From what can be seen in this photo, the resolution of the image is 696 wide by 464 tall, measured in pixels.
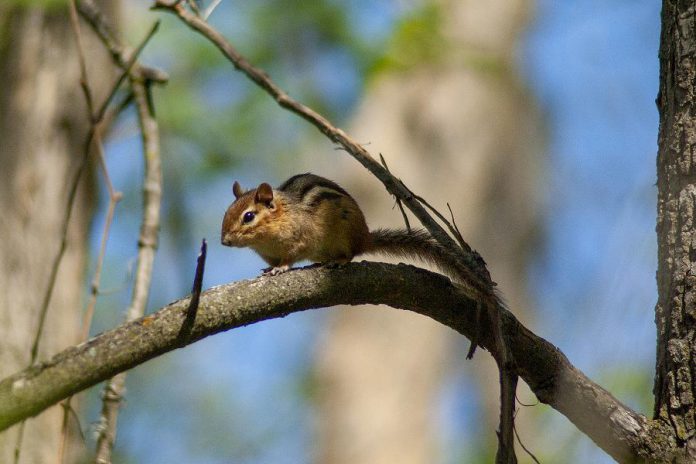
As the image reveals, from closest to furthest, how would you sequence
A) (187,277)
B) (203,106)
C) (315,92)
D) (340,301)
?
(340,301)
(187,277)
(315,92)
(203,106)

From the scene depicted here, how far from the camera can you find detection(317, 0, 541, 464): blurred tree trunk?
321 inches

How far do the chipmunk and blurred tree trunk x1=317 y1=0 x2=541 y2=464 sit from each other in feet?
8.26

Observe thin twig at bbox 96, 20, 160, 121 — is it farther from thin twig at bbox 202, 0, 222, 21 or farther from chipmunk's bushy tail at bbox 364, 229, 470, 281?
chipmunk's bushy tail at bbox 364, 229, 470, 281

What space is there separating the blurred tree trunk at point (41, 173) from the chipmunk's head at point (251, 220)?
0.97m

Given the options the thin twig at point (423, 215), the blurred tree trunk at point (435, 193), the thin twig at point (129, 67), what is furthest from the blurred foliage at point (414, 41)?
the thin twig at point (423, 215)

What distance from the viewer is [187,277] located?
12.8 ft

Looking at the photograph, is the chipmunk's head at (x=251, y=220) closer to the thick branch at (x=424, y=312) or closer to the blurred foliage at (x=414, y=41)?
the thick branch at (x=424, y=312)

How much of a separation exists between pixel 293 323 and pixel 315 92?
6215 mm

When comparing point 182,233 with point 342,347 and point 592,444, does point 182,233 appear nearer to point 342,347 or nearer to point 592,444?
point 592,444

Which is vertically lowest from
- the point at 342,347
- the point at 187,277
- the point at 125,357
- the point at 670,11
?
the point at 125,357

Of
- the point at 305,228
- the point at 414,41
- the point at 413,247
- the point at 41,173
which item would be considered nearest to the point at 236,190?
the point at 305,228

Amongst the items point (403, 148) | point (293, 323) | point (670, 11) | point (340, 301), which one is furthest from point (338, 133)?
point (293, 323)

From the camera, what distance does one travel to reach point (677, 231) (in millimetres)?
2316

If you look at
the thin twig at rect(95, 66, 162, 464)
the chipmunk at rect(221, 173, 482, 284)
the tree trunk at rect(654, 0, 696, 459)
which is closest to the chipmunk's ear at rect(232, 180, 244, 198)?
the chipmunk at rect(221, 173, 482, 284)
